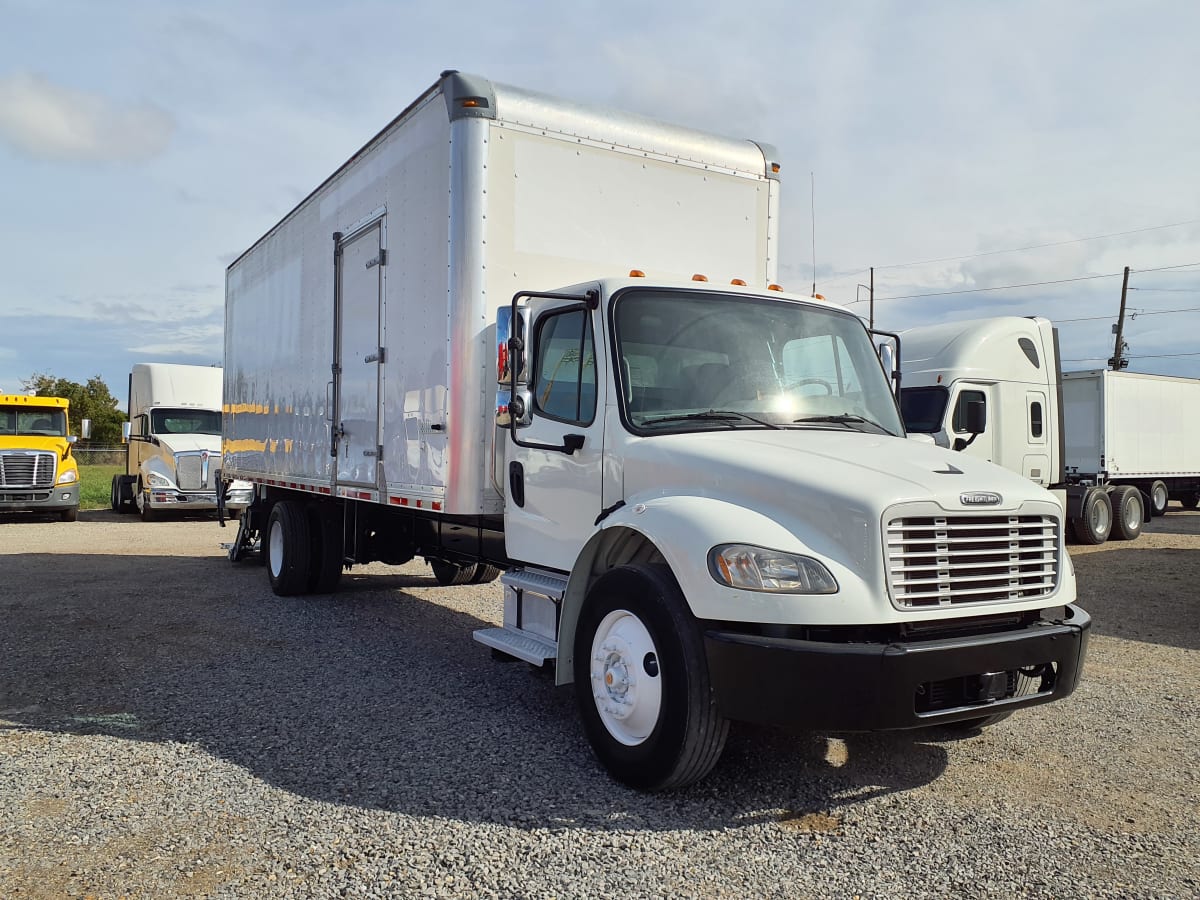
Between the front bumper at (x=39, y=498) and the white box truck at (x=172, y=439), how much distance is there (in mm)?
1413

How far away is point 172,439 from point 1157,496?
2031cm

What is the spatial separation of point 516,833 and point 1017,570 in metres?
2.42

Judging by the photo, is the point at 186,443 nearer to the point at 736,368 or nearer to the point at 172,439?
the point at 172,439

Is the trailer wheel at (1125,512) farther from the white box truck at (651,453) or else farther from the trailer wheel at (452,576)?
the white box truck at (651,453)

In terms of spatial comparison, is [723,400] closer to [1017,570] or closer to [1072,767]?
[1017,570]

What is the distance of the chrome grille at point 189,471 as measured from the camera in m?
20.1

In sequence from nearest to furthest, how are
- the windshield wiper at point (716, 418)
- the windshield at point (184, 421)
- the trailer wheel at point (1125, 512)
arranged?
the windshield wiper at point (716, 418) → the trailer wheel at point (1125, 512) → the windshield at point (184, 421)

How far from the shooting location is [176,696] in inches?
237

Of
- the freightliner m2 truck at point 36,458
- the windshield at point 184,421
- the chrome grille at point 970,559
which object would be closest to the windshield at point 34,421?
the freightliner m2 truck at point 36,458

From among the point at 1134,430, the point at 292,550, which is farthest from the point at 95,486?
the point at 1134,430

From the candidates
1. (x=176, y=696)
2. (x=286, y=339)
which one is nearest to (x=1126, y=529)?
(x=286, y=339)

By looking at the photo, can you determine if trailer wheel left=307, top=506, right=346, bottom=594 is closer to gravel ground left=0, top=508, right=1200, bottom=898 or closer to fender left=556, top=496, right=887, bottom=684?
gravel ground left=0, top=508, right=1200, bottom=898

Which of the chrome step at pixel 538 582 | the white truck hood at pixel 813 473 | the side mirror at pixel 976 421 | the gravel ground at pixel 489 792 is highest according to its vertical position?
the side mirror at pixel 976 421

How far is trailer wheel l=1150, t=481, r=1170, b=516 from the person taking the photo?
62.8 feet
